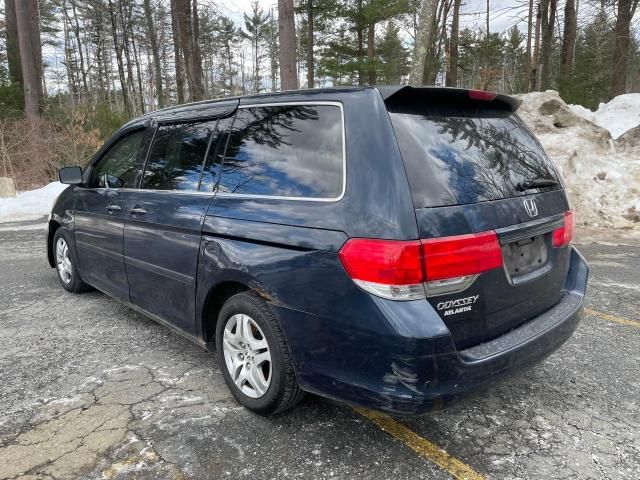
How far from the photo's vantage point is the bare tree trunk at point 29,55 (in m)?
15.9

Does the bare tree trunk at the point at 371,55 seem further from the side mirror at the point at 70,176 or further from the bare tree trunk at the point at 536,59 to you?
the side mirror at the point at 70,176

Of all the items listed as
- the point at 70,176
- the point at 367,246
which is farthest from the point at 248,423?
the point at 70,176

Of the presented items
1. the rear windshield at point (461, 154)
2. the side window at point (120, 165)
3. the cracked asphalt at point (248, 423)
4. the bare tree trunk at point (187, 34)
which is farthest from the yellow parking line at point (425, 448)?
the bare tree trunk at point (187, 34)

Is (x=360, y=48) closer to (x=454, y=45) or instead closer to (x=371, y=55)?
(x=371, y=55)

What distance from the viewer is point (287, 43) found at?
1123 cm

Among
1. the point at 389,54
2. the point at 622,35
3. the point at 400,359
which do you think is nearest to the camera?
the point at 400,359

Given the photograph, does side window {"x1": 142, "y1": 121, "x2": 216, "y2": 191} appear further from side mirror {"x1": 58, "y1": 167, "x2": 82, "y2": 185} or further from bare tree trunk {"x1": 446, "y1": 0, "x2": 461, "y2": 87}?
bare tree trunk {"x1": 446, "y1": 0, "x2": 461, "y2": 87}

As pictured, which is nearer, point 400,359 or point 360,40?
point 400,359

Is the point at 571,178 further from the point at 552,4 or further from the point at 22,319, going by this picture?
the point at 552,4

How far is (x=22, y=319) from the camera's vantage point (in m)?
4.28

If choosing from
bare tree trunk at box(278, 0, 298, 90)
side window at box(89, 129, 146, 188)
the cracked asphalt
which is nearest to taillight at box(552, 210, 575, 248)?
the cracked asphalt

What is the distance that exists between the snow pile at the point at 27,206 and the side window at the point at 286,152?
909cm

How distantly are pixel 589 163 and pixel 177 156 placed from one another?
8.46m

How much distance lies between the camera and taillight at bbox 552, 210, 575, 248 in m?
2.66
